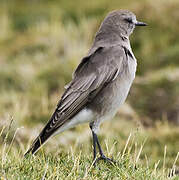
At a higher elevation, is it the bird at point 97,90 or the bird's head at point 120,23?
the bird's head at point 120,23

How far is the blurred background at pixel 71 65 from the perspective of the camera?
10141 mm

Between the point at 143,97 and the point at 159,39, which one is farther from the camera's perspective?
the point at 159,39

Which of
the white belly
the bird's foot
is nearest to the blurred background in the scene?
the white belly

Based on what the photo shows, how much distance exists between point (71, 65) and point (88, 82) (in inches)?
260

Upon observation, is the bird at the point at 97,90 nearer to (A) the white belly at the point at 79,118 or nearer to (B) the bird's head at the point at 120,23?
(A) the white belly at the point at 79,118

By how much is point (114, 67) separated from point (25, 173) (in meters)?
1.86

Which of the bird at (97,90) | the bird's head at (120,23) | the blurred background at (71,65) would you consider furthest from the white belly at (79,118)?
the blurred background at (71,65)

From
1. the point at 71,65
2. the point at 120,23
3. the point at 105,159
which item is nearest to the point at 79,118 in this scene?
the point at 105,159

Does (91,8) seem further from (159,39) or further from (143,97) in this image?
(143,97)

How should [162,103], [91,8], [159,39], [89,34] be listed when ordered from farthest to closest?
[91,8] < [89,34] < [159,39] < [162,103]

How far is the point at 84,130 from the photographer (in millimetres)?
9242

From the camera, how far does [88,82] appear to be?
614cm

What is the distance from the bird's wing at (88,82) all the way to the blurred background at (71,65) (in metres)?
1.84

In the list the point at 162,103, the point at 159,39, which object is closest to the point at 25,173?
the point at 162,103
